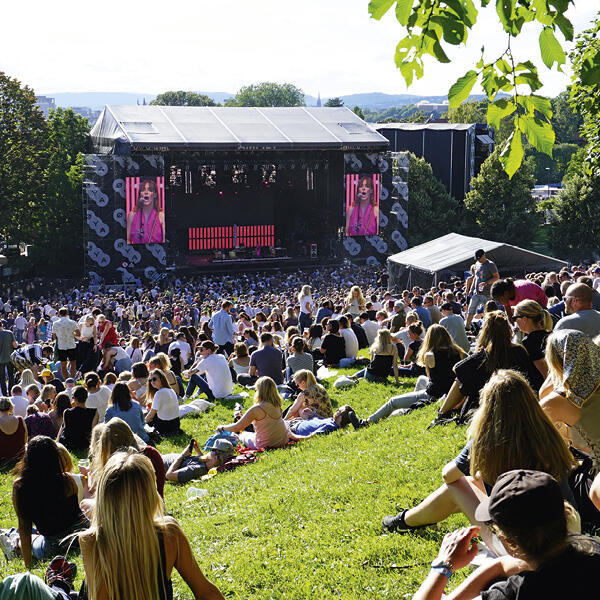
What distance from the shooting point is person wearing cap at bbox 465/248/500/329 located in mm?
12164

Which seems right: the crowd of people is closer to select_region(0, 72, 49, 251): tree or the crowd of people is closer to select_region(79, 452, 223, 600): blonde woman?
select_region(79, 452, 223, 600): blonde woman

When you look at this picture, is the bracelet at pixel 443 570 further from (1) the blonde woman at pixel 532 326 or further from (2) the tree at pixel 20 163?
(2) the tree at pixel 20 163

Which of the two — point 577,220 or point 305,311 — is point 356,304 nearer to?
point 305,311

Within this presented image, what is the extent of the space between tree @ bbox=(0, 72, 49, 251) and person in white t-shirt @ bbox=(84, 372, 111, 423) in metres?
33.6

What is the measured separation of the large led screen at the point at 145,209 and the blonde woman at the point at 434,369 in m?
27.8

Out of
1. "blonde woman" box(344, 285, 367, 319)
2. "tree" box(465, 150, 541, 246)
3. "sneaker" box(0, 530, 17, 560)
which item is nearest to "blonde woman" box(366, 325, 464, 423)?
"sneaker" box(0, 530, 17, 560)

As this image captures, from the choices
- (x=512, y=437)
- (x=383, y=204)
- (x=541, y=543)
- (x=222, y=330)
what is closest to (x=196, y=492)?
(x=512, y=437)

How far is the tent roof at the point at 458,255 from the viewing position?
22609 mm

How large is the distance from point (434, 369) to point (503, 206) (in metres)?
39.6

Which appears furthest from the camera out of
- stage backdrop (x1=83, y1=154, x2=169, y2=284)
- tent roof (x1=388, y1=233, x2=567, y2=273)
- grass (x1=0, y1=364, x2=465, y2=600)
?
→ stage backdrop (x1=83, y1=154, x2=169, y2=284)

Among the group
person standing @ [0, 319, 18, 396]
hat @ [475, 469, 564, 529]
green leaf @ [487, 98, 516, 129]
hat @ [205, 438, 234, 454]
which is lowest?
person standing @ [0, 319, 18, 396]

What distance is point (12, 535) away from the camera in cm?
613

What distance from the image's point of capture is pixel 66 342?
14.5 metres

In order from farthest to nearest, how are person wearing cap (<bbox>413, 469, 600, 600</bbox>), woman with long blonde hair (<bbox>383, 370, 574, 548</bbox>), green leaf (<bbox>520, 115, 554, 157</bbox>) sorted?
woman with long blonde hair (<bbox>383, 370, 574, 548</bbox>) < green leaf (<bbox>520, 115, 554, 157</bbox>) < person wearing cap (<bbox>413, 469, 600, 600</bbox>)
